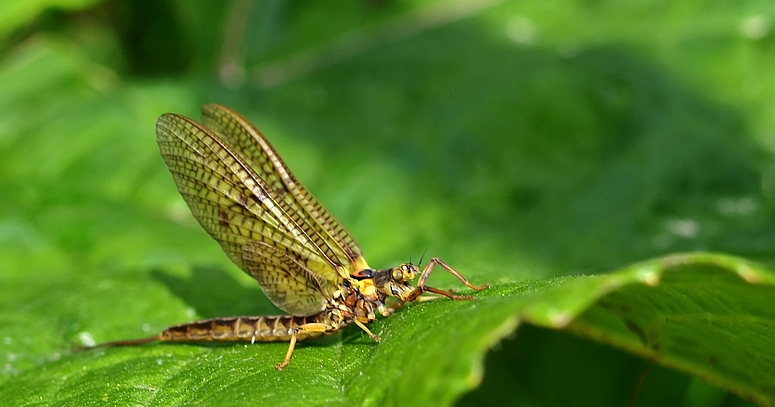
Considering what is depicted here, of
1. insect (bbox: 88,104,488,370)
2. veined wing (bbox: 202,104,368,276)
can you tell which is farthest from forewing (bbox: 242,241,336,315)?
veined wing (bbox: 202,104,368,276)

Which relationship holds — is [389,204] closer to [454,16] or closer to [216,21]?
[454,16]

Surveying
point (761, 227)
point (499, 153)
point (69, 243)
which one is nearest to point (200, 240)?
point (69, 243)

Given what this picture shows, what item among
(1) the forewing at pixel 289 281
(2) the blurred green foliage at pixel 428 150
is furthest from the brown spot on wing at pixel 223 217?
(2) the blurred green foliage at pixel 428 150

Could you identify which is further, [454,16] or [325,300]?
[454,16]

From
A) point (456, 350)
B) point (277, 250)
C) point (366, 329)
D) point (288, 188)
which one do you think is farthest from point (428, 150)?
point (456, 350)

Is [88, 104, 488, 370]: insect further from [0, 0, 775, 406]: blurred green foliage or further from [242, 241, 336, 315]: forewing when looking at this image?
[0, 0, 775, 406]: blurred green foliage

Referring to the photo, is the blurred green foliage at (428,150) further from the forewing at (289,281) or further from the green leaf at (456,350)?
the forewing at (289,281)

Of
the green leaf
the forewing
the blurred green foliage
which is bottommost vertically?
the green leaf
